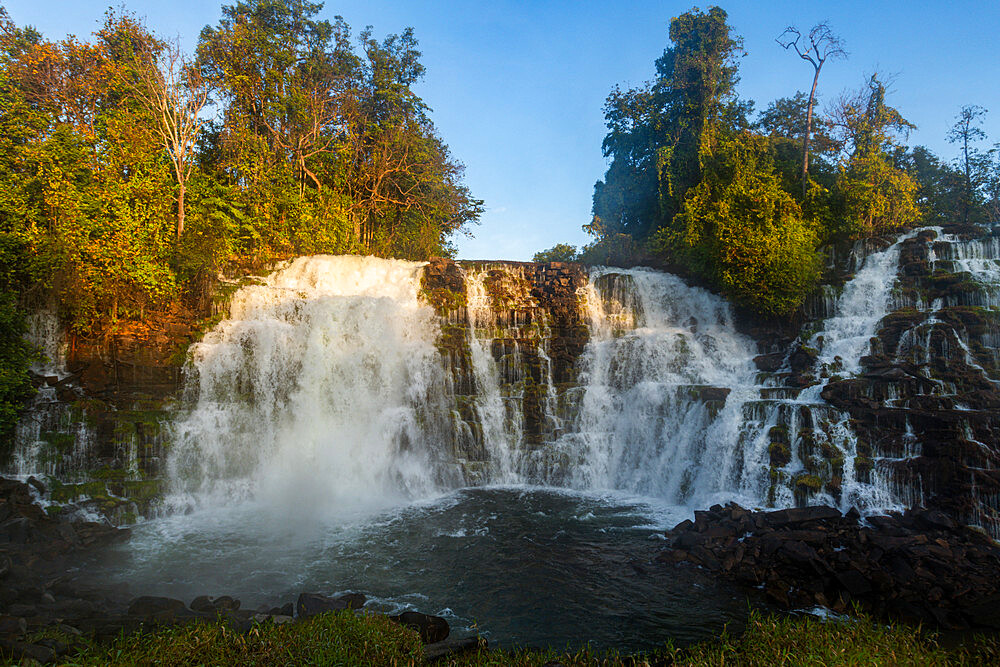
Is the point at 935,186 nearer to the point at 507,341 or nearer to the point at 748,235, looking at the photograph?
the point at 748,235

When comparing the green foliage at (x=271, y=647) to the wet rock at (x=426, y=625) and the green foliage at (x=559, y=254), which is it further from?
the green foliage at (x=559, y=254)

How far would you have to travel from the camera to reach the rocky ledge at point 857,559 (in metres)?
8.45

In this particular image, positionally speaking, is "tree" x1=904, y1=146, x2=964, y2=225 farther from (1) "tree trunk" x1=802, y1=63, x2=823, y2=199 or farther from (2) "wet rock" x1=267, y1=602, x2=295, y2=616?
(2) "wet rock" x1=267, y1=602, x2=295, y2=616

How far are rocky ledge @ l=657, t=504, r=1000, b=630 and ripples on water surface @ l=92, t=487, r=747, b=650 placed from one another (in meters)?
0.79

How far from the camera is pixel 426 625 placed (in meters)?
7.41

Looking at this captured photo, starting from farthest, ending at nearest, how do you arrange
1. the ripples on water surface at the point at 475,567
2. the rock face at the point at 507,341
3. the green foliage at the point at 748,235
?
the green foliage at the point at 748,235 < the rock face at the point at 507,341 < the ripples on water surface at the point at 475,567

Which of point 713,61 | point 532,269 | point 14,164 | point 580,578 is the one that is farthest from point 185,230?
point 713,61

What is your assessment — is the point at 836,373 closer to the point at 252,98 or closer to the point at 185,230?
the point at 185,230

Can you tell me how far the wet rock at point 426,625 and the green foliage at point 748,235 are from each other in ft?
53.8

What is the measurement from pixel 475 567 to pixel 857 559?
6.95 metres

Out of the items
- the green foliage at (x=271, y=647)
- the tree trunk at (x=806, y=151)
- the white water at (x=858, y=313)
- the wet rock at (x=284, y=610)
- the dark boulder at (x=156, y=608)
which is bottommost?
the wet rock at (x=284, y=610)

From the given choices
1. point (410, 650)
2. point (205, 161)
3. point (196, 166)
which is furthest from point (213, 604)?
point (205, 161)

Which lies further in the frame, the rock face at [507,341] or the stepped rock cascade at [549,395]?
the rock face at [507,341]

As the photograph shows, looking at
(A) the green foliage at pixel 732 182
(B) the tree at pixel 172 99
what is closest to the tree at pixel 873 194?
(A) the green foliage at pixel 732 182
